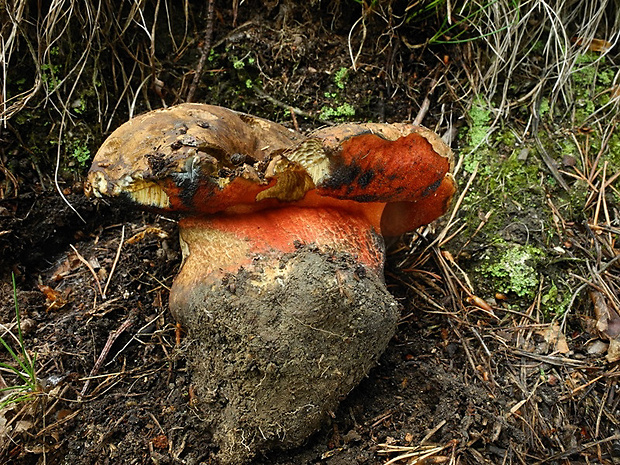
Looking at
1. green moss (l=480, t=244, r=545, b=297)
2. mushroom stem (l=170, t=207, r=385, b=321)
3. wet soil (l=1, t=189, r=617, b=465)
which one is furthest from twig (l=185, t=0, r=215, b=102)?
green moss (l=480, t=244, r=545, b=297)

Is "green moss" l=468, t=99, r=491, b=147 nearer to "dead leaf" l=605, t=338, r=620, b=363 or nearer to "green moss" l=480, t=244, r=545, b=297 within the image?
"green moss" l=480, t=244, r=545, b=297

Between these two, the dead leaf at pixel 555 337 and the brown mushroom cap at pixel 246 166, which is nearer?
the brown mushroom cap at pixel 246 166

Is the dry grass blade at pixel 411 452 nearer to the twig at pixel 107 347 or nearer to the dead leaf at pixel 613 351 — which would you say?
the dead leaf at pixel 613 351

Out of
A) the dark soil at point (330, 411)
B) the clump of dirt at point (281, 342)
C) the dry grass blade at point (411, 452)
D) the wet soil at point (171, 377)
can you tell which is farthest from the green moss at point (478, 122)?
the dry grass blade at point (411, 452)

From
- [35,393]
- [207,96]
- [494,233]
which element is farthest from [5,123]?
[494,233]

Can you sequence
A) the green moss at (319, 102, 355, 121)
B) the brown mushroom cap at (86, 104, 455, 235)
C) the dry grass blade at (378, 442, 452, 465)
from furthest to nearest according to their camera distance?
the green moss at (319, 102, 355, 121), the dry grass blade at (378, 442, 452, 465), the brown mushroom cap at (86, 104, 455, 235)

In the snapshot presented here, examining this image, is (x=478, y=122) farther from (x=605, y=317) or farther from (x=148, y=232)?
(x=148, y=232)
